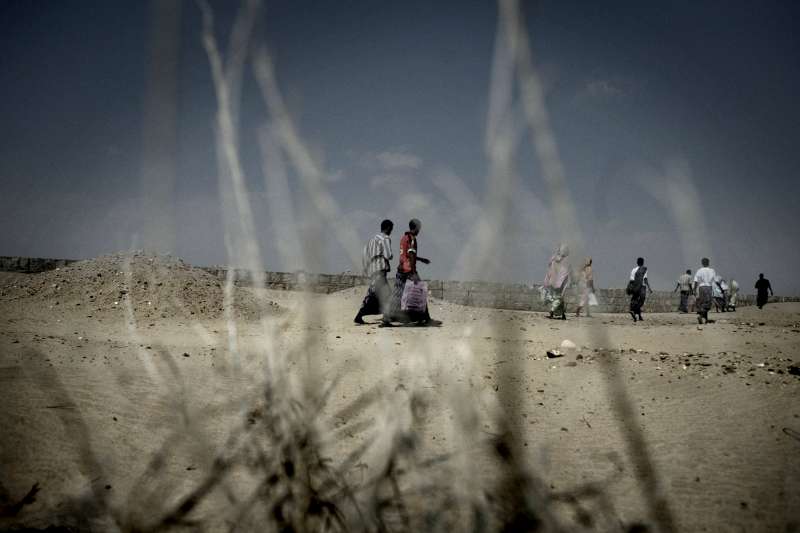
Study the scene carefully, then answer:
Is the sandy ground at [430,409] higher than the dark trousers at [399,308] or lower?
lower

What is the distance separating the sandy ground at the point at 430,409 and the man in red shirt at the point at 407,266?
4.06 ft

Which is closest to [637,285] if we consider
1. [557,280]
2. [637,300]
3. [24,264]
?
[637,300]

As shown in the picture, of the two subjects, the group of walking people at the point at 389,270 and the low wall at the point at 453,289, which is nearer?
the group of walking people at the point at 389,270

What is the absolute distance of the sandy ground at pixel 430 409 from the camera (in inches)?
88.0

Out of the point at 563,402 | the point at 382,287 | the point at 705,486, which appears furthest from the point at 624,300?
the point at 705,486

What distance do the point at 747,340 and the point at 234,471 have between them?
25.2 ft

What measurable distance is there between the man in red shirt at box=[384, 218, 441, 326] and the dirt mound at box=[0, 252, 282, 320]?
8.33 ft

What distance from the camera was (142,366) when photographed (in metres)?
4.11

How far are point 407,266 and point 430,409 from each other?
3825 millimetres

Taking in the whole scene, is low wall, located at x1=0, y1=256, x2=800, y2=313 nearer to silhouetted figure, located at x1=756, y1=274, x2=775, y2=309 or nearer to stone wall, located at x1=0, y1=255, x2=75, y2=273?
stone wall, located at x1=0, y1=255, x2=75, y2=273

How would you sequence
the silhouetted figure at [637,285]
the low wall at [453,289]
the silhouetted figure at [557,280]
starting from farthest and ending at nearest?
the low wall at [453,289] → the silhouetted figure at [637,285] → the silhouetted figure at [557,280]

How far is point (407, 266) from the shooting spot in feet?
23.5

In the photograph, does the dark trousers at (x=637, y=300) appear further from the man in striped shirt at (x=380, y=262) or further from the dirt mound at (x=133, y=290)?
the dirt mound at (x=133, y=290)

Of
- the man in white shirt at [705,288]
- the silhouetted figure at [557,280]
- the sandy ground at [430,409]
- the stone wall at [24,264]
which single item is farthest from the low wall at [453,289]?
the sandy ground at [430,409]
